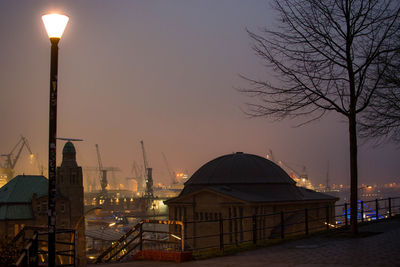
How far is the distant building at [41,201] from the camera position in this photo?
84000mm

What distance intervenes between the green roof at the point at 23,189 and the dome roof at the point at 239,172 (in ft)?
143

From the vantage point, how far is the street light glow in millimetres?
10992

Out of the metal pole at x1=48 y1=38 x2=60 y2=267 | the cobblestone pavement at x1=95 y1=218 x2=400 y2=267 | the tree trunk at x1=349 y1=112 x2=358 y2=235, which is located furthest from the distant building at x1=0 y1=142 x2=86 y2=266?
the metal pole at x1=48 y1=38 x2=60 y2=267

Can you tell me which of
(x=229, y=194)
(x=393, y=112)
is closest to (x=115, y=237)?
(x=229, y=194)

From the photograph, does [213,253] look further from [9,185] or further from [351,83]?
[9,185]

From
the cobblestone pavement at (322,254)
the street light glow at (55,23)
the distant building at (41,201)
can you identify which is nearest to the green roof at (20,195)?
the distant building at (41,201)

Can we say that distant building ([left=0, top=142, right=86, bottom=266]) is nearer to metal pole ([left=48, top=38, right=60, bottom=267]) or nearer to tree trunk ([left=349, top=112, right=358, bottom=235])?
tree trunk ([left=349, top=112, right=358, bottom=235])

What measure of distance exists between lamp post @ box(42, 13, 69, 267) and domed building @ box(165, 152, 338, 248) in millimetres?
36212

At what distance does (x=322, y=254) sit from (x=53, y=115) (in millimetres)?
9239

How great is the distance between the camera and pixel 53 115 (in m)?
10.9

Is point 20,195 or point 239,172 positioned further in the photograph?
point 20,195

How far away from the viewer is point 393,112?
2509 centimetres

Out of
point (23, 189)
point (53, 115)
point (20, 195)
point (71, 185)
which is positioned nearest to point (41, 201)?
point (20, 195)

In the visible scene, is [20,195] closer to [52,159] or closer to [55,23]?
[52,159]
